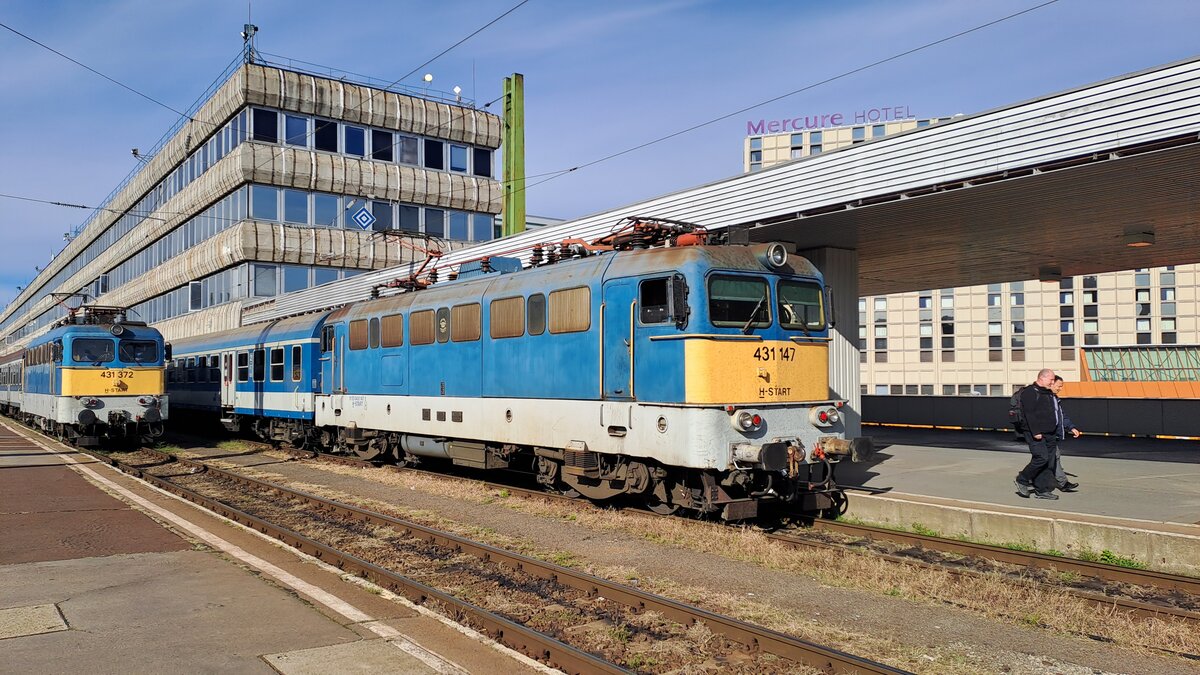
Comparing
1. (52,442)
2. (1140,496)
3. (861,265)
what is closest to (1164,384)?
(861,265)

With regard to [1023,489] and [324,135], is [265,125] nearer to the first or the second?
[324,135]

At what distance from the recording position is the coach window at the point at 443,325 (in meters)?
15.1

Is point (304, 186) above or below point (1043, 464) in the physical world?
above

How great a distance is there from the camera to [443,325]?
15.2m

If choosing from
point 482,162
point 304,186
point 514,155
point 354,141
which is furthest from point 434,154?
point 514,155

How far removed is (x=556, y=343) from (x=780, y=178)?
15.9ft

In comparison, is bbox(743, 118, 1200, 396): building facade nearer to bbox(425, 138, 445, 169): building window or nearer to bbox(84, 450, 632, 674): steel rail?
bbox(425, 138, 445, 169): building window

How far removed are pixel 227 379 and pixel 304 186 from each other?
16.7 meters

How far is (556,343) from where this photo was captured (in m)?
12.3

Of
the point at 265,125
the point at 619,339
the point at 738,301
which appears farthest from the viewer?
the point at 265,125

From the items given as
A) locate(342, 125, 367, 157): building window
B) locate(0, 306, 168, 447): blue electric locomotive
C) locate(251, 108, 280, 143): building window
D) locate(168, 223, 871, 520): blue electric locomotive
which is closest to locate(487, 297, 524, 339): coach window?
locate(168, 223, 871, 520): blue electric locomotive

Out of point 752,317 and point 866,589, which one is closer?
point 866,589

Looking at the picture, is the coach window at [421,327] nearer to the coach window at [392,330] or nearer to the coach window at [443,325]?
the coach window at [443,325]

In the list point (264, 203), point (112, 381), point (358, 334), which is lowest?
point (112, 381)
